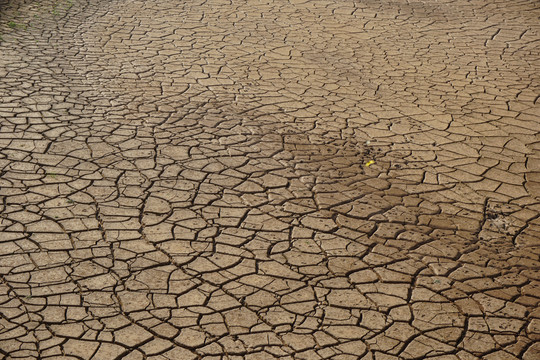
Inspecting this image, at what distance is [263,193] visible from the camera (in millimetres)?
4828

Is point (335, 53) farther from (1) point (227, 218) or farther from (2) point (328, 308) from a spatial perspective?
(2) point (328, 308)

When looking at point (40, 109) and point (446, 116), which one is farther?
point (446, 116)

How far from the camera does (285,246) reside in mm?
4242

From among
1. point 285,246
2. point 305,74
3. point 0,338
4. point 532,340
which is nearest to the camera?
point 0,338

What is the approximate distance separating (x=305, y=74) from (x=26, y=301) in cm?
434

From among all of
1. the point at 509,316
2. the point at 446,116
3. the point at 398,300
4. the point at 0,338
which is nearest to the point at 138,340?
the point at 0,338

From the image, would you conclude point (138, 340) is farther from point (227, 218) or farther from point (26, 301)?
point (227, 218)

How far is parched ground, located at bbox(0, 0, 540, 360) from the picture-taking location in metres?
3.54

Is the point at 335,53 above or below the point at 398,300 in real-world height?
above

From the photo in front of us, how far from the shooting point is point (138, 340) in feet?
11.1

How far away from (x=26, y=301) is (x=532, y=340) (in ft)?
8.93

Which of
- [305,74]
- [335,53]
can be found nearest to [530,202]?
[305,74]

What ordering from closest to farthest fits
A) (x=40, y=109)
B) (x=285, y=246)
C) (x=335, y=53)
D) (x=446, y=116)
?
1. (x=285, y=246)
2. (x=40, y=109)
3. (x=446, y=116)
4. (x=335, y=53)

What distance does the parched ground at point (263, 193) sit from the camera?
354 cm
